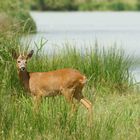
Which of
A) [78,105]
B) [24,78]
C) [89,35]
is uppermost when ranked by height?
[24,78]

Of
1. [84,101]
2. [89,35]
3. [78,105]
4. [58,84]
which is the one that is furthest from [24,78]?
[89,35]

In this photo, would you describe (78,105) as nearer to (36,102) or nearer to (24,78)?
(36,102)

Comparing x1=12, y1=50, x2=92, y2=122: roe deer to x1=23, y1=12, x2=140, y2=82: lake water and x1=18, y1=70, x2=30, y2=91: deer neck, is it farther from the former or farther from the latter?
x1=23, y1=12, x2=140, y2=82: lake water

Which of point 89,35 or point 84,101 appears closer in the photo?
point 84,101

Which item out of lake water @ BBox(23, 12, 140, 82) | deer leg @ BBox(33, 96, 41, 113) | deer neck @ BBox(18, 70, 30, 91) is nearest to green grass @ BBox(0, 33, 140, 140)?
deer leg @ BBox(33, 96, 41, 113)

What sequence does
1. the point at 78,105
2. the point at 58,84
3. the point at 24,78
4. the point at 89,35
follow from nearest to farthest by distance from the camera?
the point at 78,105 < the point at 58,84 < the point at 24,78 < the point at 89,35

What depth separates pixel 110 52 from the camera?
→ 12.9 meters

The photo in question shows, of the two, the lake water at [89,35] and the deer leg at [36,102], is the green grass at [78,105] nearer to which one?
the deer leg at [36,102]

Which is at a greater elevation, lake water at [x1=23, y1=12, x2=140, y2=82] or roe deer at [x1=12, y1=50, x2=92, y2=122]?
roe deer at [x1=12, y1=50, x2=92, y2=122]

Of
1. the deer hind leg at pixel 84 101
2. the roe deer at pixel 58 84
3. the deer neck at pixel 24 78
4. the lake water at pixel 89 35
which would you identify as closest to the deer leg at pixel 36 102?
the roe deer at pixel 58 84

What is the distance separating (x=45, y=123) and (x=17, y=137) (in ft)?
1.30

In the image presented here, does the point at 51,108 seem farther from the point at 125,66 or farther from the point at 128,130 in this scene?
the point at 125,66

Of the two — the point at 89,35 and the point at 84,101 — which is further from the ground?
the point at 84,101

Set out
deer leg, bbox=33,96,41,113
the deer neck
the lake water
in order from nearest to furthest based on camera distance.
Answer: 1. deer leg, bbox=33,96,41,113
2. the deer neck
3. the lake water
